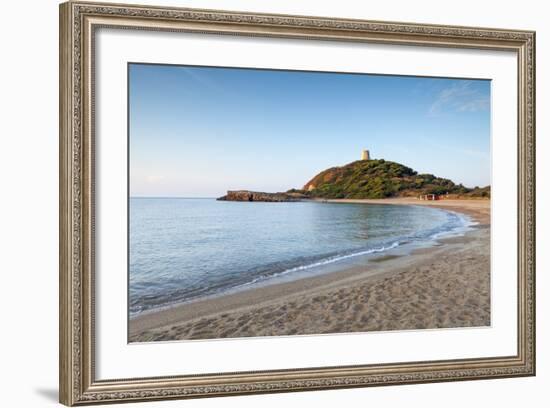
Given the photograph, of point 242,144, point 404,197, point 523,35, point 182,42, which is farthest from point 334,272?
point 523,35

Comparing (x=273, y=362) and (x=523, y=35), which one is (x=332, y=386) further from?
(x=523, y=35)

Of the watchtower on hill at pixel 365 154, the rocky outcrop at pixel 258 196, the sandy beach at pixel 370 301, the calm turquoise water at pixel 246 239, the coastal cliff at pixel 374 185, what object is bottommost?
the sandy beach at pixel 370 301

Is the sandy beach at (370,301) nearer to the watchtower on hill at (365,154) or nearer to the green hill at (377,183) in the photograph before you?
the green hill at (377,183)

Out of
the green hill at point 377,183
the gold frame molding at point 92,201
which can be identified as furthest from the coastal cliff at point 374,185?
the gold frame molding at point 92,201

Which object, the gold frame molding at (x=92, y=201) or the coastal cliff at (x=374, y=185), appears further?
the coastal cliff at (x=374, y=185)

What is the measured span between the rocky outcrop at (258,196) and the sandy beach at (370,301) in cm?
45

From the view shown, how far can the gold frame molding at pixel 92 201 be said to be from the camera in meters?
3.29

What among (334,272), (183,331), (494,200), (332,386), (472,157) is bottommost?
(332,386)

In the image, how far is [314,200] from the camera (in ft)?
12.8

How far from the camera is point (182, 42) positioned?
11.4 feet

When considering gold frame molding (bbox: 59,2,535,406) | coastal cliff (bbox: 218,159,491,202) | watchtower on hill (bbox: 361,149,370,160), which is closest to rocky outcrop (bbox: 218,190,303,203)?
coastal cliff (bbox: 218,159,491,202)

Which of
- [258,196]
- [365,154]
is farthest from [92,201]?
[365,154]

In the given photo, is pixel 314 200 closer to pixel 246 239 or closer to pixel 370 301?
pixel 246 239

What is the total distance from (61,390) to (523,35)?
3.30 metres
